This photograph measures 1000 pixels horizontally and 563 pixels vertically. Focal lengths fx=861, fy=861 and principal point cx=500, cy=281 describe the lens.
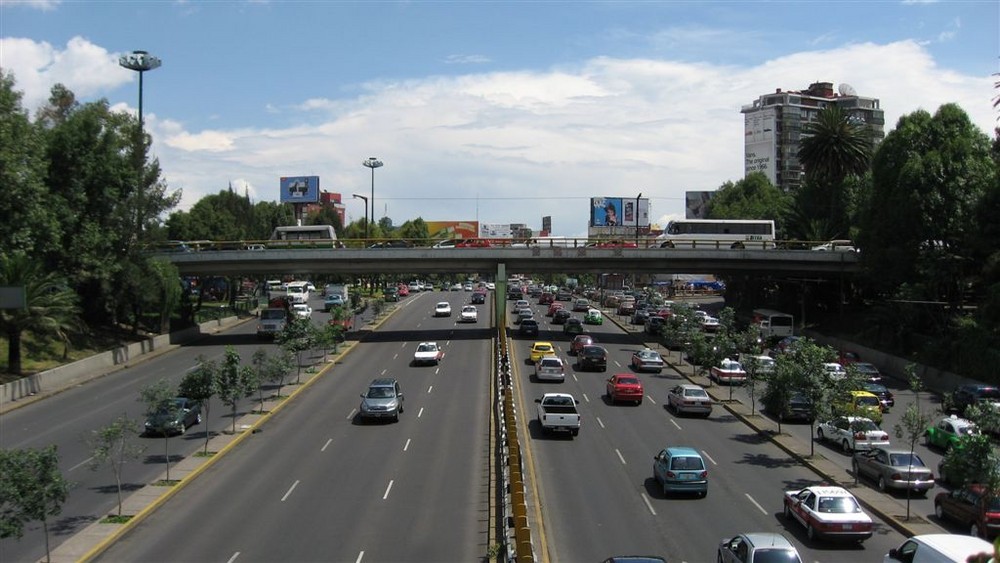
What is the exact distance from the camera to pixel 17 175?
4166 centimetres

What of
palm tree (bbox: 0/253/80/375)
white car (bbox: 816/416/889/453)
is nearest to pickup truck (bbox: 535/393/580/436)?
white car (bbox: 816/416/889/453)

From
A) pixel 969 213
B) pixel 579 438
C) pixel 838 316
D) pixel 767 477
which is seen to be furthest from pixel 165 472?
pixel 838 316

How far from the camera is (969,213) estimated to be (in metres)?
55.4

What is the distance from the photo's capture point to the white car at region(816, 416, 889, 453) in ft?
97.9

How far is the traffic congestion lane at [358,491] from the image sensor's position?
2161 centimetres

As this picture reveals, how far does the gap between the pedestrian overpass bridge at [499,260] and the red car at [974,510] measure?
4385 cm

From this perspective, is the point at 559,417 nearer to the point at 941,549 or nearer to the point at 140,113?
the point at 941,549

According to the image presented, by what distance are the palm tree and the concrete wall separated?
2.05 metres

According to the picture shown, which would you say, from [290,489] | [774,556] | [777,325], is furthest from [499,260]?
[774,556]

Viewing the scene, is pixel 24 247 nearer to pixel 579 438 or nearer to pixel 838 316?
pixel 579 438

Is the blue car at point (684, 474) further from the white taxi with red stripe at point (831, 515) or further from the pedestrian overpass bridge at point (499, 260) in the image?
the pedestrian overpass bridge at point (499, 260)

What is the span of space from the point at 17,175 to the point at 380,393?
820 inches

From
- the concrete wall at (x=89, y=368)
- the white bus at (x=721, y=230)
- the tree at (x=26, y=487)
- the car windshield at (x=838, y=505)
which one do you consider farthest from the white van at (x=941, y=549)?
the white bus at (x=721, y=230)

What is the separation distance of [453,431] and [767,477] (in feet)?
42.1
